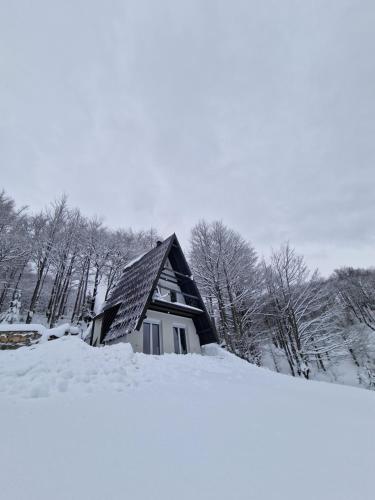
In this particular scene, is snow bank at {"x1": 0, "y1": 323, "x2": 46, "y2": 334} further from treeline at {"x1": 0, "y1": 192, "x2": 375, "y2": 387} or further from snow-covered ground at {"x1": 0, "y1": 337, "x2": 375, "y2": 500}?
treeline at {"x1": 0, "y1": 192, "x2": 375, "y2": 387}

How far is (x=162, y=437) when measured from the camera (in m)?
2.59

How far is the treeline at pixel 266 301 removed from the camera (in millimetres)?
13227

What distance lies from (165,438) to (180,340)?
876cm

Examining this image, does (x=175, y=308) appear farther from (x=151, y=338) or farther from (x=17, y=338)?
(x=17, y=338)


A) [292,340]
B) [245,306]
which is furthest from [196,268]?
[292,340]

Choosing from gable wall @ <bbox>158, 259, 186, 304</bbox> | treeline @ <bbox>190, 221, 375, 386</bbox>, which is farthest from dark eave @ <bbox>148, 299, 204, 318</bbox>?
treeline @ <bbox>190, 221, 375, 386</bbox>

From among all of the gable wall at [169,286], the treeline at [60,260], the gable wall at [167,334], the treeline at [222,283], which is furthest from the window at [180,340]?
the treeline at [60,260]

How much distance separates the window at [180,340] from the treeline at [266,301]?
334 centimetres

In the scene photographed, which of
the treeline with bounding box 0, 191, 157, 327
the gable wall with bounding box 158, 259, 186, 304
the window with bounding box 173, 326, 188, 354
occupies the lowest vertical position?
the window with bounding box 173, 326, 188, 354

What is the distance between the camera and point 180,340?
36.1 ft

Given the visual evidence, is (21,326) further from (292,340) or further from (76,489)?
(292,340)

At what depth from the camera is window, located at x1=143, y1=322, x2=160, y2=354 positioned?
31.7 feet

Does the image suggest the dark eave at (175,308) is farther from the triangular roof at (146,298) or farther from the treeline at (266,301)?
the treeline at (266,301)

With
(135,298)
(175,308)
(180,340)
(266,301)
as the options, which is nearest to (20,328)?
(135,298)
